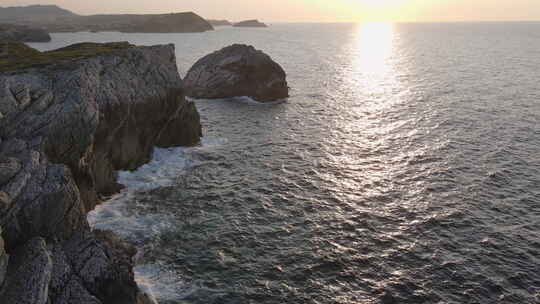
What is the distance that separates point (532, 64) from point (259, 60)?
302ft

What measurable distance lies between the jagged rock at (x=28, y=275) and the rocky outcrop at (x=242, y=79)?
56.5m

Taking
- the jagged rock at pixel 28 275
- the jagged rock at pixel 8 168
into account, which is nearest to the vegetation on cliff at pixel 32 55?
the jagged rock at pixel 8 168

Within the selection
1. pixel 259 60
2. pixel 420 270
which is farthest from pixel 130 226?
pixel 259 60

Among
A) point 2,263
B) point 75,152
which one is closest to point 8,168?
point 2,263

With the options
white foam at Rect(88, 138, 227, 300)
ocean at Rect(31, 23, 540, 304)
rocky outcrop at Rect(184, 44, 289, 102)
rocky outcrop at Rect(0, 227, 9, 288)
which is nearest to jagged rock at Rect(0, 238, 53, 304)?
rocky outcrop at Rect(0, 227, 9, 288)

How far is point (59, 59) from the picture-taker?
120ft

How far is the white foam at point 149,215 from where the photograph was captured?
23.2 m

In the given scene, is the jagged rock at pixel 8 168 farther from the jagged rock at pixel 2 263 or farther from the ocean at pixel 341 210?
the ocean at pixel 341 210

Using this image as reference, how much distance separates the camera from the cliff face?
1864cm

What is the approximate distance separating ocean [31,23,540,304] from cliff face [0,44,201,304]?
3.09 metres

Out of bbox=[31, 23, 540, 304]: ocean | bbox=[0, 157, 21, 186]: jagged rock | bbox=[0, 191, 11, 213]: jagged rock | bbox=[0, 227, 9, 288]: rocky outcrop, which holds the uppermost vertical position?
bbox=[0, 157, 21, 186]: jagged rock

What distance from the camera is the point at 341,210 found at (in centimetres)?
3288

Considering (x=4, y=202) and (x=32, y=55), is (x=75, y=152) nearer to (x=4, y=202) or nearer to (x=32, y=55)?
(x=4, y=202)

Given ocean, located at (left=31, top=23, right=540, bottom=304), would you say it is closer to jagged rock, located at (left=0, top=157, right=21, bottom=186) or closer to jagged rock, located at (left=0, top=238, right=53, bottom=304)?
jagged rock, located at (left=0, top=238, right=53, bottom=304)
